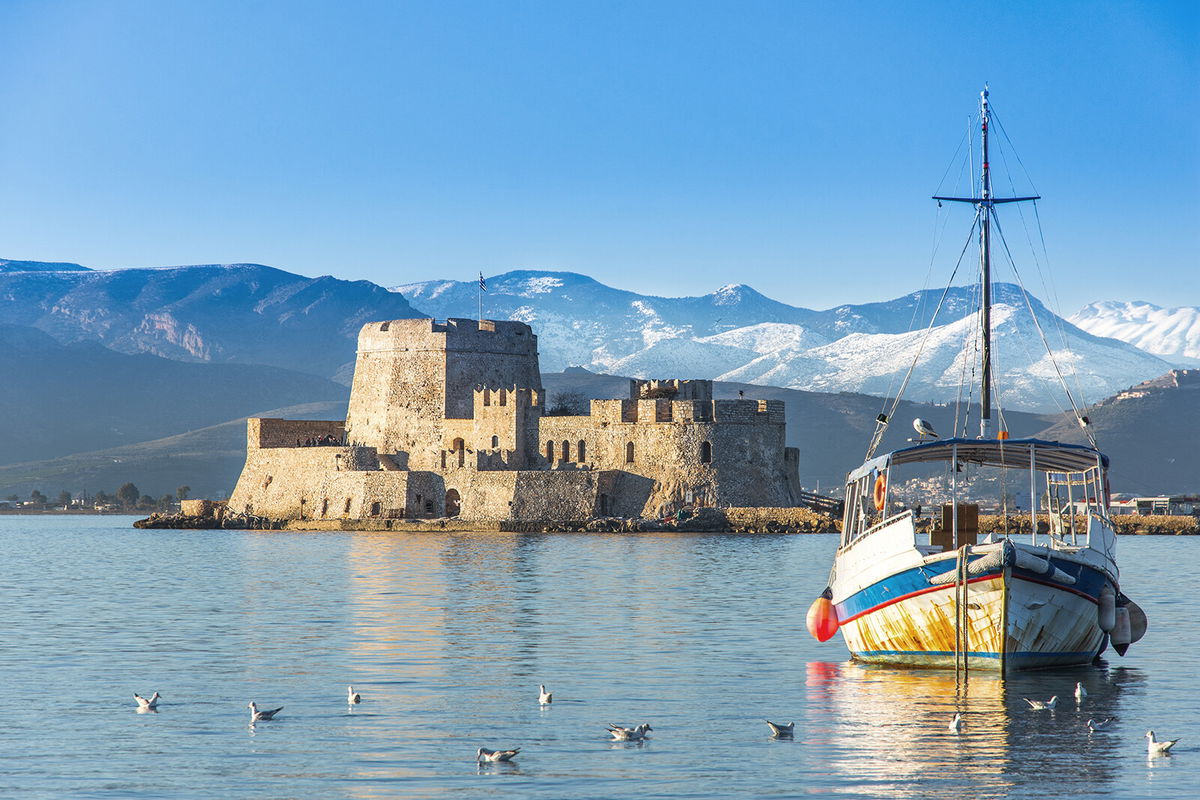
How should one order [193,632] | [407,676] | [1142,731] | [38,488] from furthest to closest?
1. [38,488]
2. [193,632]
3. [407,676]
4. [1142,731]

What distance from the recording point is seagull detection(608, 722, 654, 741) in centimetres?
1906

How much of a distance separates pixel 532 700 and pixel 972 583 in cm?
621

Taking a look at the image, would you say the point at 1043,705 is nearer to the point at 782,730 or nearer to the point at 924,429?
the point at 782,730

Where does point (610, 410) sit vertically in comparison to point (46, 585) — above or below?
above

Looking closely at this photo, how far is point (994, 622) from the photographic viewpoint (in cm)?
2361

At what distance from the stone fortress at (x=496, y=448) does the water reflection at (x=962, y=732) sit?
43.4 metres

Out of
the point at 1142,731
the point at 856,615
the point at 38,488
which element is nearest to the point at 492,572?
the point at 856,615

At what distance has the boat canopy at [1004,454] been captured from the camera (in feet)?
84.2

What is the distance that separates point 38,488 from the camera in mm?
192625

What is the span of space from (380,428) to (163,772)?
207 ft

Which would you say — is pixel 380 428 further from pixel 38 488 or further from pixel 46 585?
pixel 38 488

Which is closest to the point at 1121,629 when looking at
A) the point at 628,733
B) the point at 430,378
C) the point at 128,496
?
the point at 628,733

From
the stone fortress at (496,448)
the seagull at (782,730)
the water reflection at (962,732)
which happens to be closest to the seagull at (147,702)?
the seagull at (782,730)

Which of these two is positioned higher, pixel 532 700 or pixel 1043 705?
pixel 1043 705
